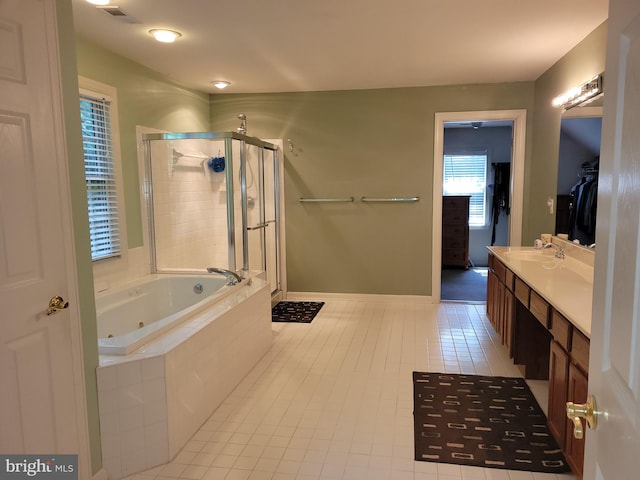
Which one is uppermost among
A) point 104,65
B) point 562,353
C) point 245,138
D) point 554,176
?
point 104,65

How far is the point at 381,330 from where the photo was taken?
4254 mm

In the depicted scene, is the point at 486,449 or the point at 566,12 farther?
the point at 566,12

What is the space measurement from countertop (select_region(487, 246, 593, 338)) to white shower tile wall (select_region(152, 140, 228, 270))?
2.82m

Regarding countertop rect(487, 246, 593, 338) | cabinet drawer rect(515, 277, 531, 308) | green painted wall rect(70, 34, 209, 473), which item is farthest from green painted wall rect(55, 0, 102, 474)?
cabinet drawer rect(515, 277, 531, 308)

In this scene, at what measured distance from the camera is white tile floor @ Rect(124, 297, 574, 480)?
2.17m

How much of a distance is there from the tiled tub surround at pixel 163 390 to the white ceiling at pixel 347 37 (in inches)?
74.9

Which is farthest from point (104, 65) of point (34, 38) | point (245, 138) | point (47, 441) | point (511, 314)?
point (511, 314)

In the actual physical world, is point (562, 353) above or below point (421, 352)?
above

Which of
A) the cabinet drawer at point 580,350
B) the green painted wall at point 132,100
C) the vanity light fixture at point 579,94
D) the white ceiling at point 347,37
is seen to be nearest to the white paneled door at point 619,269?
the cabinet drawer at point 580,350

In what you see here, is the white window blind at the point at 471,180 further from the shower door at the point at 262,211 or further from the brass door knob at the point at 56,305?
the brass door knob at the point at 56,305

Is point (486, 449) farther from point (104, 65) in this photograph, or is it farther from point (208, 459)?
point (104, 65)

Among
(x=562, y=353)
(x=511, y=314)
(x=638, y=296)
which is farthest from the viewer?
(x=511, y=314)

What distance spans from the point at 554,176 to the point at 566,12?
4.78 feet

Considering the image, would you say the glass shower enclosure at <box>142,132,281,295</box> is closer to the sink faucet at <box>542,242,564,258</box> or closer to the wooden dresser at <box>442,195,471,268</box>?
the sink faucet at <box>542,242,564,258</box>
